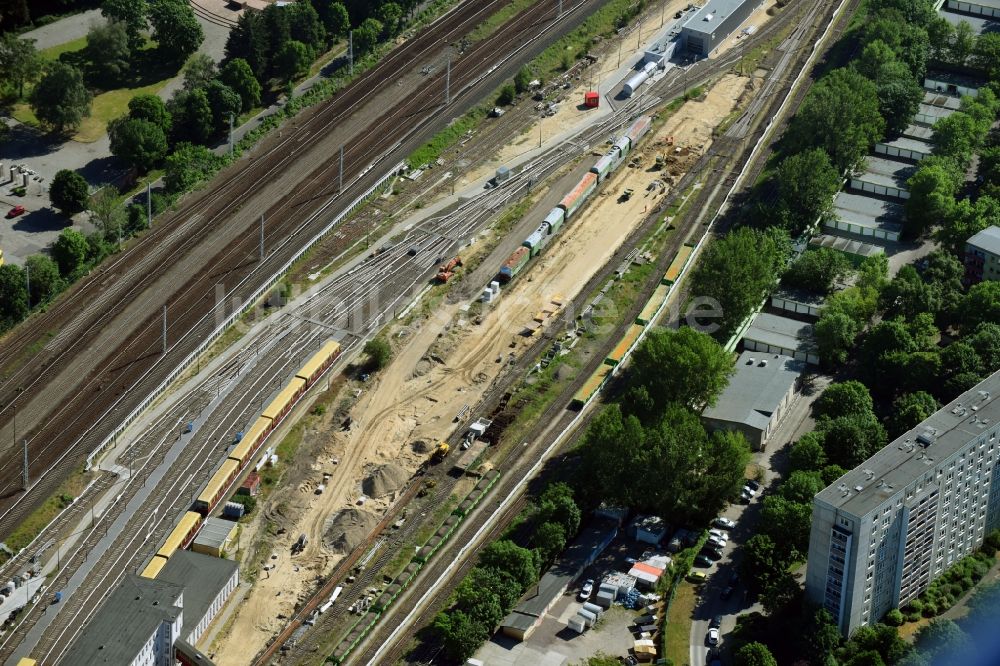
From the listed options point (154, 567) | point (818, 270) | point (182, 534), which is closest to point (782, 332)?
point (818, 270)

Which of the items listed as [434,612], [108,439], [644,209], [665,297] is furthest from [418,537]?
[644,209]

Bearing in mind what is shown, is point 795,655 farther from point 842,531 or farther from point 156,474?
point 156,474

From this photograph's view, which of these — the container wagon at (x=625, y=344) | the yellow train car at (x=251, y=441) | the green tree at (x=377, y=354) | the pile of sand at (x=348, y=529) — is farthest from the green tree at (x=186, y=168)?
the pile of sand at (x=348, y=529)

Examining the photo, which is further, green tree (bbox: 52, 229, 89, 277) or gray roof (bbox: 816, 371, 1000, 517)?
green tree (bbox: 52, 229, 89, 277)

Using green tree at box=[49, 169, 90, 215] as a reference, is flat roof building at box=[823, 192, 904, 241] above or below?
below

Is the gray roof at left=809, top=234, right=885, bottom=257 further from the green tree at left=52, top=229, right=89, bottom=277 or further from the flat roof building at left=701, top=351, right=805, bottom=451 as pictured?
the green tree at left=52, top=229, right=89, bottom=277

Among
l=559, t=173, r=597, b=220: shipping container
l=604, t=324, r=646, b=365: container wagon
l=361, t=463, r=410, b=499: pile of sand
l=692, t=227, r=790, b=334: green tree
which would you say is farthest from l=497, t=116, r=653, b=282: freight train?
l=361, t=463, r=410, b=499: pile of sand

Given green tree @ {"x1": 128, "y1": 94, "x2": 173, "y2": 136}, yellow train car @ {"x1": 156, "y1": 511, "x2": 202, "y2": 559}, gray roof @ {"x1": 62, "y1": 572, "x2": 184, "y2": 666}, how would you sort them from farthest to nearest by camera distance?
green tree @ {"x1": 128, "y1": 94, "x2": 173, "y2": 136} < yellow train car @ {"x1": 156, "y1": 511, "x2": 202, "y2": 559} < gray roof @ {"x1": 62, "y1": 572, "x2": 184, "y2": 666}
